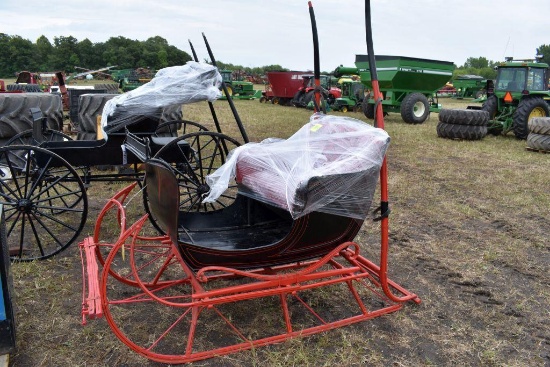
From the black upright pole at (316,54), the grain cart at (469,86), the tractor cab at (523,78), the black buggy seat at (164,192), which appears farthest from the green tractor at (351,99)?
the black buggy seat at (164,192)

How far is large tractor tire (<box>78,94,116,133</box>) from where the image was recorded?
5.77 meters

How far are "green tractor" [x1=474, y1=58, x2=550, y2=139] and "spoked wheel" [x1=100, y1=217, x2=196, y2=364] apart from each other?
28.1ft

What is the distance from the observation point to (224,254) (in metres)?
2.58

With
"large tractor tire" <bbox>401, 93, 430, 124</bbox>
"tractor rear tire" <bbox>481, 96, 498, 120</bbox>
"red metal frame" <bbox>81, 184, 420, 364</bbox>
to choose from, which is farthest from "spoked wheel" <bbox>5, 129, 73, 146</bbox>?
"large tractor tire" <bbox>401, 93, 430, 124</bbox>

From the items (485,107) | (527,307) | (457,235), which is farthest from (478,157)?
(527,307)

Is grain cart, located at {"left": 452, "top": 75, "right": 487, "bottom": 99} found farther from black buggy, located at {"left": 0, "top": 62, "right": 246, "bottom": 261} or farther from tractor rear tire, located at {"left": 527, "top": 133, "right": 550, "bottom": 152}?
black buggy, located at {"left": 0, "top": 62, "right": 246, "bottom": 261}

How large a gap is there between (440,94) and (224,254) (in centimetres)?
2549

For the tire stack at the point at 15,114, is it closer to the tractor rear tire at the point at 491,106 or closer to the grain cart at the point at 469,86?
the tractor rear tire at the point at 491,106

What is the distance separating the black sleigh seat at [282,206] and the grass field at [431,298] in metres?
0.51

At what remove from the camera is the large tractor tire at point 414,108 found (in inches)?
476

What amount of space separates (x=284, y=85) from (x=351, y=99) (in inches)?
137

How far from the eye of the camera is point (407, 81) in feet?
40.2

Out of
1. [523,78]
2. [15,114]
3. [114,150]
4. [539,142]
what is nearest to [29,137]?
[15,114]

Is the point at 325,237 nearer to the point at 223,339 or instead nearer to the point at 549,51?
the point at 223,339
